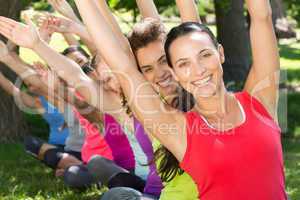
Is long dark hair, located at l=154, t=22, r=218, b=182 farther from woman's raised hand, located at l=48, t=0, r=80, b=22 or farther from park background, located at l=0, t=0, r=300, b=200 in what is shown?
park background, located at l=0, t=0, r=300, b=200

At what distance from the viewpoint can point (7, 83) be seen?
6680 millimetres

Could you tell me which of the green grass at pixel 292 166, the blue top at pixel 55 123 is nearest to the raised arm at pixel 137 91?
the green grass at pixel 292 166

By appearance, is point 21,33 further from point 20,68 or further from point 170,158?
point 20,68

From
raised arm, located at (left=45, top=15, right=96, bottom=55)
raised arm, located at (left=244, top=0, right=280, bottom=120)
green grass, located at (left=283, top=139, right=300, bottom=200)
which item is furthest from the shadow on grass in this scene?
raised arm, located at (left=244, top=0, right=280, bottom=120)

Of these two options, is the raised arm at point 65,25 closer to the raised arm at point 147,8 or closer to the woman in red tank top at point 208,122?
the raised arm at point 147,8

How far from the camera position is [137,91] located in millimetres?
2852

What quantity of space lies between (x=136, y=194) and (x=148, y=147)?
330 millimetres

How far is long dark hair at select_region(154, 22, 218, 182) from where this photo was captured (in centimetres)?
290

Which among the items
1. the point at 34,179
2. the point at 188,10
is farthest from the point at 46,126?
the point at 188,10

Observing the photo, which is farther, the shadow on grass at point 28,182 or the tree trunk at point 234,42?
the tree trunk at point 234,42

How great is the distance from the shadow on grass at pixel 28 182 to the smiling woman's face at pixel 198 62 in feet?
9.67

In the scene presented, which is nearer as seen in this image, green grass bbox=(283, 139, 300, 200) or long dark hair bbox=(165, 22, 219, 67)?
long dark hair bbox=(165, 22, 219, 67)

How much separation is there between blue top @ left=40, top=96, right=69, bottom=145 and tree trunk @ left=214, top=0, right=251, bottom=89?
6.67 m

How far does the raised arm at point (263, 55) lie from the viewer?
3.07 metres
